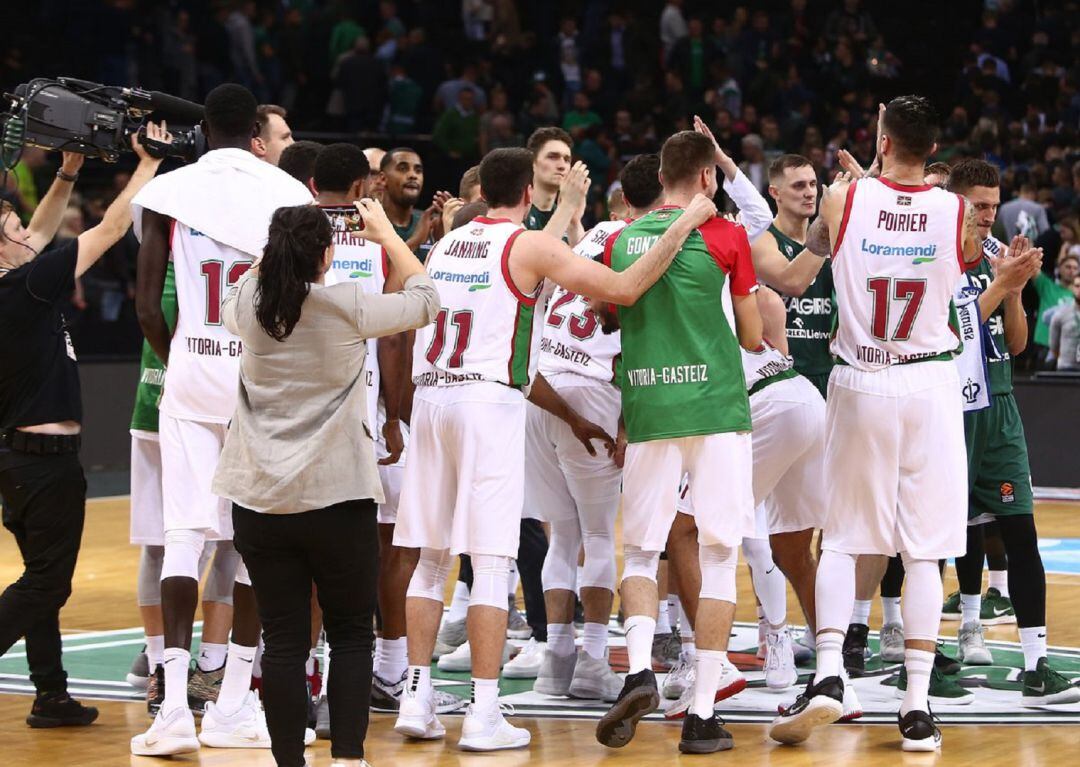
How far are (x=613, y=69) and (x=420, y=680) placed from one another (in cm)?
1666

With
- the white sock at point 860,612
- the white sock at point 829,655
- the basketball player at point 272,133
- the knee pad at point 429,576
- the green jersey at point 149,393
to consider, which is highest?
the basketball player at point 272,133

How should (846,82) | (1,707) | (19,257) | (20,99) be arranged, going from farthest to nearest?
(846,82) → (1,707) → (19,257) → (20,99)

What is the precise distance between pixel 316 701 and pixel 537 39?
692 inches

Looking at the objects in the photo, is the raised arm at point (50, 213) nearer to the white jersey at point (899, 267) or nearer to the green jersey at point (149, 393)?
the green jersey at point (149, 393)

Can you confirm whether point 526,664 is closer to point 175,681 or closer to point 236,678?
point 236,678

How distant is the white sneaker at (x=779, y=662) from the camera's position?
7500mm

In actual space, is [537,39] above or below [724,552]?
above

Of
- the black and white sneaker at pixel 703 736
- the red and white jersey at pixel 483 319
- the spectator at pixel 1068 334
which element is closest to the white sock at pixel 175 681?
the red and white jersey at pixel 483 319

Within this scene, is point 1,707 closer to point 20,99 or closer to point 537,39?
point 20,99

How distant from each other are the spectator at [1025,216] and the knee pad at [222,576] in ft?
38.5

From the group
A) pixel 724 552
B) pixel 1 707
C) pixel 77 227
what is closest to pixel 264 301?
pixel 724 552

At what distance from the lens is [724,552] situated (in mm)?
6500

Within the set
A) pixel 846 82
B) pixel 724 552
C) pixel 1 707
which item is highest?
pixel 846 82

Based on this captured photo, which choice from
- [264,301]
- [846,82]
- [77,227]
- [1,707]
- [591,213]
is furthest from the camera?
[846,82]
